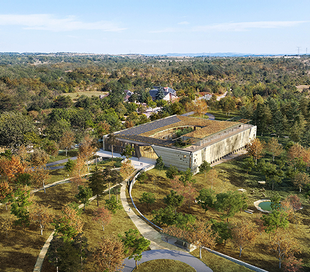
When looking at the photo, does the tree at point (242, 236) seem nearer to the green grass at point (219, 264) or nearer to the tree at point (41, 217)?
the green grass at point (219, 264)

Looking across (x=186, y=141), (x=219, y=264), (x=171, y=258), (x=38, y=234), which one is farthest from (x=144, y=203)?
(x=186, y=141)

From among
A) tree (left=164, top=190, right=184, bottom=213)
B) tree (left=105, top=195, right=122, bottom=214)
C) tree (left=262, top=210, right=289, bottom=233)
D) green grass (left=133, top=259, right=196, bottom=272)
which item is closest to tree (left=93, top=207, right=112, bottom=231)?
tree (left=105, top=195, right=122, bottom=214)

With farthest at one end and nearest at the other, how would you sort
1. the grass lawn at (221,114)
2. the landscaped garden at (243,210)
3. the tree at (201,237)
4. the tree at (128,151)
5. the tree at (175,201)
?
the grass lawn at (221,114) < the tree at (128,151) < the tree at (175,201) < the landscaped garden at (243,210) < the tree at (201,237)

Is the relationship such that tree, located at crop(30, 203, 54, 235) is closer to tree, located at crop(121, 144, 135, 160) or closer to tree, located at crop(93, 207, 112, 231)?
tree, located at crop(93, 207, 112, 231)

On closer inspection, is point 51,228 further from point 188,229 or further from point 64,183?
point 188,229

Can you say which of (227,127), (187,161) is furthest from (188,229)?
(227,127)

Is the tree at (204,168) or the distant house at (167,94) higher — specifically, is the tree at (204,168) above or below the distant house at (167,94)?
below

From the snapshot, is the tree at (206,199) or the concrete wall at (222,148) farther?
the concrete wall at (222,148)

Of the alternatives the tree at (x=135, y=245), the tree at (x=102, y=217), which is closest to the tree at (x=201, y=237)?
the tree at (x=135, y=245)
